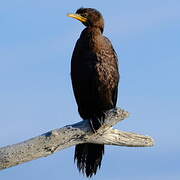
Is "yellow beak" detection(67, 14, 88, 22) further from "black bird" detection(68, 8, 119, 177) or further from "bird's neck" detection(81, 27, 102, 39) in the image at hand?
"bird's neck" detection(81, 27, 102, 39)

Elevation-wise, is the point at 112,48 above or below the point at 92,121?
above

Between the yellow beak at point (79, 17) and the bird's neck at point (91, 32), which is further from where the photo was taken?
the yellow beak at point (79, 17)

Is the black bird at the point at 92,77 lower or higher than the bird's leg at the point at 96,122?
higher

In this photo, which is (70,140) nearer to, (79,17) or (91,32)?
(91,32)

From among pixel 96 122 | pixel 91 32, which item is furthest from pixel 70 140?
pixel 91 32

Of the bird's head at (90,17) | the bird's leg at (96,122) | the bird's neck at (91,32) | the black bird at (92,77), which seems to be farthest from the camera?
the bird's head at (90,17)

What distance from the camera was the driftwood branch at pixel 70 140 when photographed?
6.69 meters

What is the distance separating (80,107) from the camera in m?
7.93

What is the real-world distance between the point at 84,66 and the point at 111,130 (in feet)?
2.72

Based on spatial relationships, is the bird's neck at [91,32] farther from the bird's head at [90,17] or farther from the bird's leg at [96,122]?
the bird's leg at [96,122]

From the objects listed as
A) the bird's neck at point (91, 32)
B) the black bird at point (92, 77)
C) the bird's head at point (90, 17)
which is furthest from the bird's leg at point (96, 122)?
the bird's head at point (90, 17)

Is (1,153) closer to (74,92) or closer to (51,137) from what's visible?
(51,137)

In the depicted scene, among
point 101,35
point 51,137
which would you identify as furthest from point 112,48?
point 51,137

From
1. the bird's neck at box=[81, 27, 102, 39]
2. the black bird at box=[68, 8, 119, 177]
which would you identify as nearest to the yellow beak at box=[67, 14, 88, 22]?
the black bird at box=[68, 8, 119, 177]
